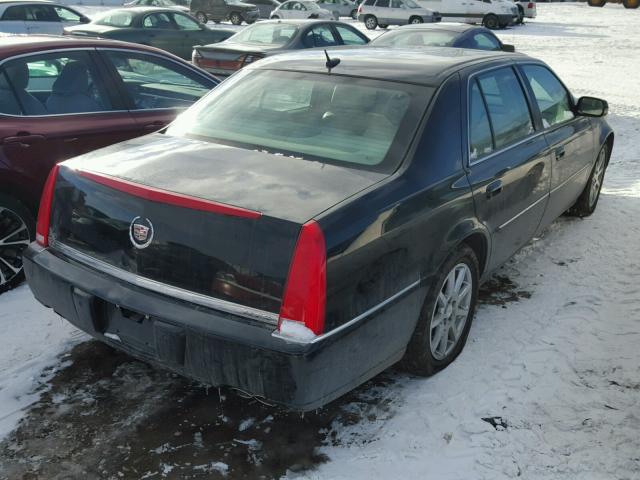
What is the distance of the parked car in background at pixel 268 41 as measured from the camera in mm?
10695

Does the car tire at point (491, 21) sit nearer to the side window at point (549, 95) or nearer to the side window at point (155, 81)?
the side window at point (549, 95)

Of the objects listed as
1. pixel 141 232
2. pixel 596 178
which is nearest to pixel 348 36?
pixel 596 178

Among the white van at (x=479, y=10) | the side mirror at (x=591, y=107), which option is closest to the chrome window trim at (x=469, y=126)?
the side mirror at (x=591, y=107)

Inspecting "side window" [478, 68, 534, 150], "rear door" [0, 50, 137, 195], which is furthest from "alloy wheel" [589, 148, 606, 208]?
"rear door" [0, 50, 137, 195]

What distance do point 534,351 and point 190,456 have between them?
205 centimetres

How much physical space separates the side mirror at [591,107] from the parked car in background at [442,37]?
624 centimetres

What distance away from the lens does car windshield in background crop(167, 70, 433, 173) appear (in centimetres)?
321

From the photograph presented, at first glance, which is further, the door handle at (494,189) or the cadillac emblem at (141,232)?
the door handle at (494,189)

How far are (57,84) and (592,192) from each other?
4.66 metres

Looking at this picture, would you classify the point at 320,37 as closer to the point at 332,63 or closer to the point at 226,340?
the point at 332,63

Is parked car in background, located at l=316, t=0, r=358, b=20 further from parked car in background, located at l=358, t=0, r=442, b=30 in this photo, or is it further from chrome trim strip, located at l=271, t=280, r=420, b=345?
chrome trim strip, located at l=271, t=280, r=420, b=345

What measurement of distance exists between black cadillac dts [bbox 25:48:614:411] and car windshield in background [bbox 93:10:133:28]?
11.8m

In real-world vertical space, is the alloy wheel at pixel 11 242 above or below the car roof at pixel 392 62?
below

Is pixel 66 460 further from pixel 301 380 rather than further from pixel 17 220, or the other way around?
pixel 17 220
